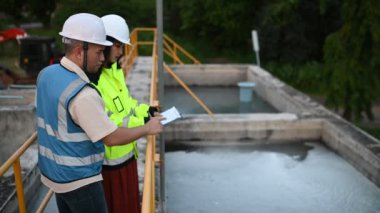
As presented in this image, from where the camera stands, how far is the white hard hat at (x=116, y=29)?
2623 mm

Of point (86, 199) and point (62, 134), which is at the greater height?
point (62, 134)

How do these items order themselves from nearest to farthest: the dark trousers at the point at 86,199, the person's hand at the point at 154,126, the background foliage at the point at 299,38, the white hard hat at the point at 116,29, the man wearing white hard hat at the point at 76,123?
the man wearing white hard hat at the point at 76,123 → the dark trousers at the point at 86,199 → the person's hand at the point at 154,126 → the white hard hat at the point at 116,29 → the background foliage at the point at 299,38

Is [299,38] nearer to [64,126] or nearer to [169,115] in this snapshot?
[169,115]

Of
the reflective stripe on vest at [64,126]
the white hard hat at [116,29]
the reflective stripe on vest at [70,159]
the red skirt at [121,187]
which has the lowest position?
the red skirt at [121,187]

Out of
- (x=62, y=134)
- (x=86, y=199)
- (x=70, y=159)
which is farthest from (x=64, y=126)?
(x=86, y=199)

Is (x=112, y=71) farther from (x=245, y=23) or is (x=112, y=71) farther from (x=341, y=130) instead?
(x=245, y=23)

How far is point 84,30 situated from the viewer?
78.8 inches

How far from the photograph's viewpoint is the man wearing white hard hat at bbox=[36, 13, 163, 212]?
6.35ft

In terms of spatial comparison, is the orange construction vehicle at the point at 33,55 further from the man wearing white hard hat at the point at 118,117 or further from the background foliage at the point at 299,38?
the man wearing white hard hat at the point at 118,117

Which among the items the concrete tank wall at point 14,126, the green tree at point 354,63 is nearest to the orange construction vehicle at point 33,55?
the concrete tank wall at point 14,126

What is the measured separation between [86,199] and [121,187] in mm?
607

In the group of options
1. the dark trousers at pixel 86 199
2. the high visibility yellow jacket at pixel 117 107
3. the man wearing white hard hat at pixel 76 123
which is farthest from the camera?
the high visibility yellow jacket at pixel 117 107

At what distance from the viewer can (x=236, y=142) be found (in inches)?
280

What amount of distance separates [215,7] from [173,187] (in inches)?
863
